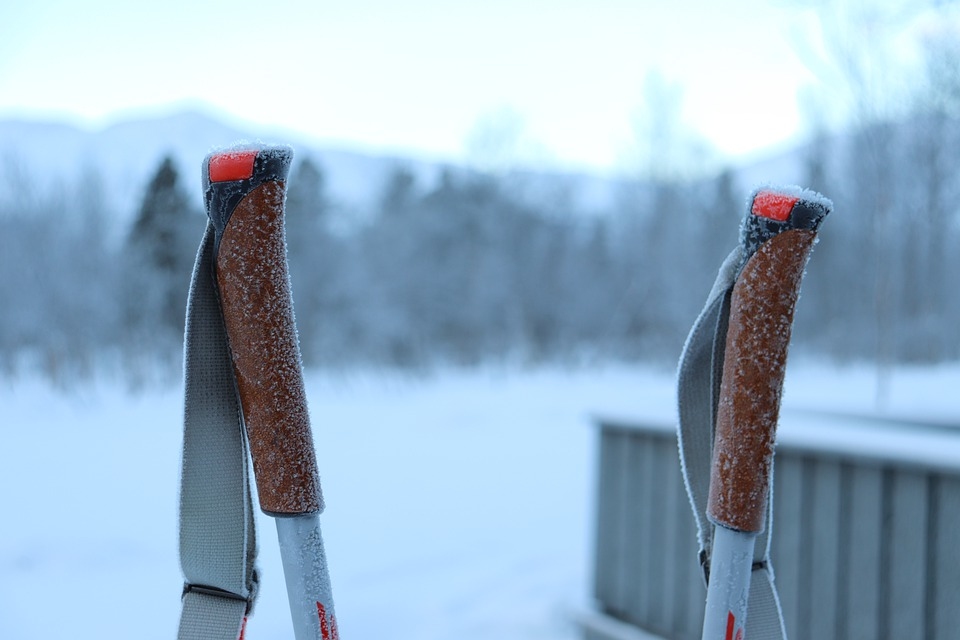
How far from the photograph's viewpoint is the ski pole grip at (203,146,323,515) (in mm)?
578

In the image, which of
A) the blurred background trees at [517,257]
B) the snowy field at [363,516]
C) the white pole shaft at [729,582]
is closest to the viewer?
the white pole shaft at [729,582]

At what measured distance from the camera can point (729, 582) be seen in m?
0.70

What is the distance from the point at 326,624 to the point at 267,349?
0.79 ft

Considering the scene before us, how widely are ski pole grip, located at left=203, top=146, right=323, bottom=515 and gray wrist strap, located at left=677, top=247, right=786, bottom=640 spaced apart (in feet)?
1.24

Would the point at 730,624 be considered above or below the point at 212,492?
below

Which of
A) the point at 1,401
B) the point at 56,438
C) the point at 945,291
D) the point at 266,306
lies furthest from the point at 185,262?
the point at 945,291

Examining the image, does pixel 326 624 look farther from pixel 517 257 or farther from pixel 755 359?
pixel 517 257

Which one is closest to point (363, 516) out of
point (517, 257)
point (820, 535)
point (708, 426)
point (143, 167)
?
point (820, 535)

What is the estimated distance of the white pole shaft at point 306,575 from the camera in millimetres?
630

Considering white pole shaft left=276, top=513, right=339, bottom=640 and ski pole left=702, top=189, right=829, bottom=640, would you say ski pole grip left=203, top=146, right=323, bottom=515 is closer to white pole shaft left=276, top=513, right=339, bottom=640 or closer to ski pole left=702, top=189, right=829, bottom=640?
white pole shaft left=276, top=513, right=339, bottom=640

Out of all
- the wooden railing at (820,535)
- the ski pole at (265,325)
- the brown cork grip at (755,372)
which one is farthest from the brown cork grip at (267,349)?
the wooden railing at (820,535)

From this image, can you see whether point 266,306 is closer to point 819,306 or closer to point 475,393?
point 475,393

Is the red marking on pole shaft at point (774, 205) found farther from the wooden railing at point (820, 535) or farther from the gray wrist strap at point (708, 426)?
the wooden railing at point (820, 535)

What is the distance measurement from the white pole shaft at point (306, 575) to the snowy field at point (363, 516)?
6.62ft
